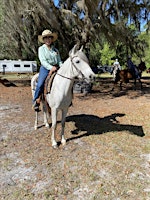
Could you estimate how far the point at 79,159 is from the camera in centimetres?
351

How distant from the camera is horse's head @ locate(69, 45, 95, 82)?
3.44m

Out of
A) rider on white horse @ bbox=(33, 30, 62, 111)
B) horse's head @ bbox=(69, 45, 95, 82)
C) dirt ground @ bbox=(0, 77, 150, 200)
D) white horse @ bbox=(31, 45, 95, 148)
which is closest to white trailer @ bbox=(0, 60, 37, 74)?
dirt ground @ bbox=(0, 77, 150, 200)

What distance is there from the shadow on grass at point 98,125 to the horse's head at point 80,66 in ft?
4.64

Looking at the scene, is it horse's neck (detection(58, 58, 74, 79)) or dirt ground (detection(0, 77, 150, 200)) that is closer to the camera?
dirt ground (detection(0, 77, 150, 200))

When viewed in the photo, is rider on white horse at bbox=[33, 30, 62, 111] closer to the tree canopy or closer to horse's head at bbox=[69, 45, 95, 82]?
horse's head at bbox=[69, 45, 95, 82]

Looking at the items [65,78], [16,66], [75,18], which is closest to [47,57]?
[65,78]

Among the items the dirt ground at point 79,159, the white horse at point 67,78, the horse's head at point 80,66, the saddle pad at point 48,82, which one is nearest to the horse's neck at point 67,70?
the white horse at point 67,78

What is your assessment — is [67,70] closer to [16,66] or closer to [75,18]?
Result: [75,18]

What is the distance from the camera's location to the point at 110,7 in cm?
1116

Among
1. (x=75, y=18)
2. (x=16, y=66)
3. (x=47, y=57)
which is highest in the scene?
(x=75, y=18)

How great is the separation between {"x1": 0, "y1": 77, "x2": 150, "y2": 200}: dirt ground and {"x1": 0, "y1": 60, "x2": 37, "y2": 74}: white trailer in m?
15.4

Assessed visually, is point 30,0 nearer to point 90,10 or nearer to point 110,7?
point 90,10

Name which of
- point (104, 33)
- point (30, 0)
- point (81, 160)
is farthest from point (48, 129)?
point (104, 33)

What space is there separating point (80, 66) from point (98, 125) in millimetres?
2149
